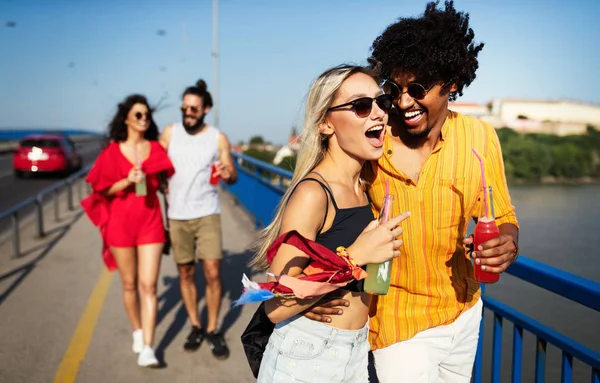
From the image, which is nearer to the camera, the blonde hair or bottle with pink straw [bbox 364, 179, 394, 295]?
bottle with pink straw [bbox 364, 179, 394, 295]

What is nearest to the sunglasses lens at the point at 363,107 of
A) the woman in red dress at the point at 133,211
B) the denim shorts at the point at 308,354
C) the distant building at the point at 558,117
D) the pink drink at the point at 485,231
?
the pink drink at the point at 485,231

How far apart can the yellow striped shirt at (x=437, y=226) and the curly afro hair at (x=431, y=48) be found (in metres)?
0.26

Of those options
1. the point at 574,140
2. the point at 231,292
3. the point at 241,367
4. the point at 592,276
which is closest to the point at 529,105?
the point at 574,140

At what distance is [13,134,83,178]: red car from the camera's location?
2303 centimetres

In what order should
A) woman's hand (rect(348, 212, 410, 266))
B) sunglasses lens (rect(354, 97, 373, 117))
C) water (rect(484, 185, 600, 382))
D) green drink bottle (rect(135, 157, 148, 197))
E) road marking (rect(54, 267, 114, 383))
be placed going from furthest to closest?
green drink bottle (rect(135, 157, 148, 197))
road marking (rect(54, 267, 114, 383))
water (rect(484, 185, 600, 382))
sunglasses lens (rect(354, 97, 373, 117))
woman's hand (rect(348, 212, 410, 266))

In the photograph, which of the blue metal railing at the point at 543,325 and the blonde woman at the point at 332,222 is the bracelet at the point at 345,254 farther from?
the blue metal railing at the point at 543,325

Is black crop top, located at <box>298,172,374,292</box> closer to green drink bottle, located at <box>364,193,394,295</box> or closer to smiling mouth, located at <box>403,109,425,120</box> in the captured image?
green drink bottle, located at <box>364,193,394,295</box>

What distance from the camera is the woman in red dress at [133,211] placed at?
4.57 metres

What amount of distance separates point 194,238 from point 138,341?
989 mm

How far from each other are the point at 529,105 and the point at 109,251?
13948 millimetres

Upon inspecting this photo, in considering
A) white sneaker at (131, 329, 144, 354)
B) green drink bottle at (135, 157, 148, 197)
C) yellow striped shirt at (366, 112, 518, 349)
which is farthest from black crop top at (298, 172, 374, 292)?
white sneaker at (131, 329, 144, 354)

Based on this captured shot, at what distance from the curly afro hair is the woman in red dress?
8.63 ft

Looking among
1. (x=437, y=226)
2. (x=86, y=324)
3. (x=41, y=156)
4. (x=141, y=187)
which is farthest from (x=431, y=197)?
(x=41, y=156)

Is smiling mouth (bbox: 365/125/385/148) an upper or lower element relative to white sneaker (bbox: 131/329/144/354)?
upper
